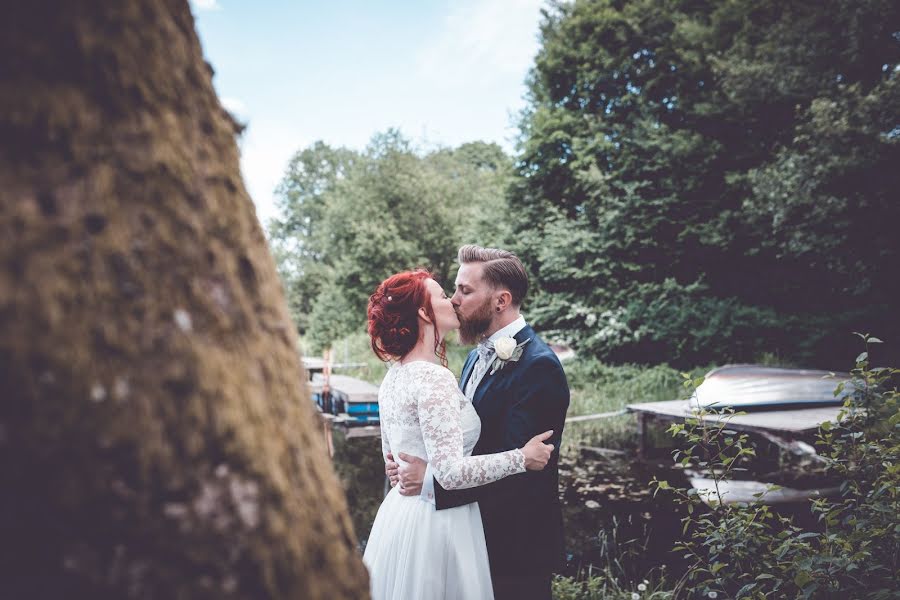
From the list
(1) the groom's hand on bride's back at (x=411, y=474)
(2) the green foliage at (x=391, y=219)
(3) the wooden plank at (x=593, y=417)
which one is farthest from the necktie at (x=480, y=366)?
(2) the green foliage at (x=391, y=219)

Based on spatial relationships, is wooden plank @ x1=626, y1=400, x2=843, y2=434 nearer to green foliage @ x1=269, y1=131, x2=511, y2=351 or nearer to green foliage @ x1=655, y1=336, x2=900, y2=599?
green foliage @ x1=655, y1=336, x2=900, y2=599

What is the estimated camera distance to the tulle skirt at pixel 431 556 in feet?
7.45

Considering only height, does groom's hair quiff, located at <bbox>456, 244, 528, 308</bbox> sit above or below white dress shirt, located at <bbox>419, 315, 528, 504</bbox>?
above

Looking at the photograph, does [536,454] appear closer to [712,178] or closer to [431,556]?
[431,556]

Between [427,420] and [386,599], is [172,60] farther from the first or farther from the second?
[386,599]

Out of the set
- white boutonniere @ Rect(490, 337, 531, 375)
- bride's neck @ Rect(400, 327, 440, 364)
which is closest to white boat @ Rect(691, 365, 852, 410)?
white boutonniere @ Rect(490, 337, 531, 375)

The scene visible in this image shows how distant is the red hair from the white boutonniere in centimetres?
28

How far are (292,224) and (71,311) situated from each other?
4721 cm

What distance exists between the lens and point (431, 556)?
229cm

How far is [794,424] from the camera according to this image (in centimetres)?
803

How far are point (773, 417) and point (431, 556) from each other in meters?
8.48

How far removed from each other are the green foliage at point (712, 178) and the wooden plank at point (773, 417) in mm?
3623

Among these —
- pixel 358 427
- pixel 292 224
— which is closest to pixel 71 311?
pixel 358 427

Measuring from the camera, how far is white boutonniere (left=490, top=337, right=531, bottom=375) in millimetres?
2562
